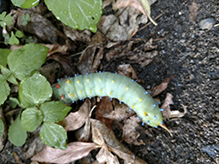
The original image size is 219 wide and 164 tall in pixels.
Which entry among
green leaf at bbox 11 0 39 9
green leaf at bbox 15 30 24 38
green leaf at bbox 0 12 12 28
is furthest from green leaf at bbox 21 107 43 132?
green leaf at bbox 0 12 12 28

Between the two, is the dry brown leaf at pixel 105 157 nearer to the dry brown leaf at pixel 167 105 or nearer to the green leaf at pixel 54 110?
the green leaf at pixel 54 110

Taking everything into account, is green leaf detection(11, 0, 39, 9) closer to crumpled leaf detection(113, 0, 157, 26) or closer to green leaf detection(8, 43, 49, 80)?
green leaf detection(8, 43, 49, 80)

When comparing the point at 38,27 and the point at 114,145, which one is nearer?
the point at 114,145

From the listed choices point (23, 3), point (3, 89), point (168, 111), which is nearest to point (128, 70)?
point (168, 111)

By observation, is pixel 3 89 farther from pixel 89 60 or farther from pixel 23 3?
pixel 89 60

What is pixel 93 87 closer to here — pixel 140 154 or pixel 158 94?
pixel 158 94

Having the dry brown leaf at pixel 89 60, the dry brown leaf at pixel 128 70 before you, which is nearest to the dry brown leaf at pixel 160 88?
the dry brown leaf at pixel 128 70
